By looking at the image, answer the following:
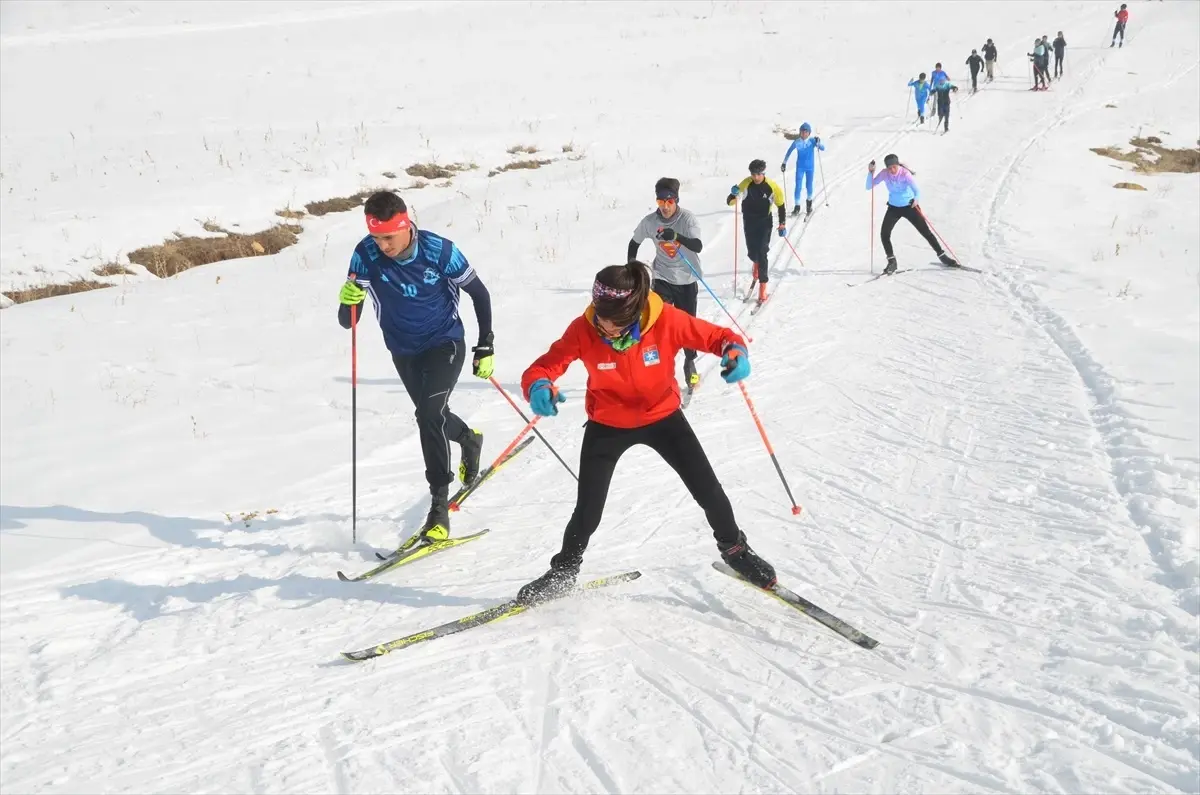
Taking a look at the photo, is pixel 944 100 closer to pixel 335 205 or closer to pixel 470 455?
pixel 335 205

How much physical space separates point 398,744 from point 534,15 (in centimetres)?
3815

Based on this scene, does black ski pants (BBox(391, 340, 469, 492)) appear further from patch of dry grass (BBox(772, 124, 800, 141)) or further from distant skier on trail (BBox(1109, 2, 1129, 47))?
distant skier on trail (BBox(1109, 2, 1129, 47))

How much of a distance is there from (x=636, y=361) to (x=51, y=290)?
35.9 feet

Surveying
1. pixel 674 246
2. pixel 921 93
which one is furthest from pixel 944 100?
pixel 674 246

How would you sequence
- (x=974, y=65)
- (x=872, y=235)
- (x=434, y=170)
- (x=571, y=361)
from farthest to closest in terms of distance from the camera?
(x=974, y=65)
(x=434, y=170)
(x=872, y=235)
(x=571, y=361)

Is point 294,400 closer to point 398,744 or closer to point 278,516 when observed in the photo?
point 278,516

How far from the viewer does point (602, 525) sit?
606cm

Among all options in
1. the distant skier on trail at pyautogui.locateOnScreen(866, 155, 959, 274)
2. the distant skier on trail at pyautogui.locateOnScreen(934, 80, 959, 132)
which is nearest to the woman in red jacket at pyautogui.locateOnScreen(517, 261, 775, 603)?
the distant skier on trail at pyautogui.locateOnScreen(866, 155, 959, 274)

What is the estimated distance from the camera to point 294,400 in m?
8.65

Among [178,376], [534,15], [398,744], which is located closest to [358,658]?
[398,744]

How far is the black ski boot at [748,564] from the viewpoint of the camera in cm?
473

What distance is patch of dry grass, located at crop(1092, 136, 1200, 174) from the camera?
21.7 meters

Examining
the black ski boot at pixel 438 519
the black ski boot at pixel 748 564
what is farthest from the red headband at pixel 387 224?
the black ski boot at pixel 748 564

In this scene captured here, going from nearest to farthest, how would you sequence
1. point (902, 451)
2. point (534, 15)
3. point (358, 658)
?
1. point (358, 658)
2. point (902, 451)
3. point (534, 15)
